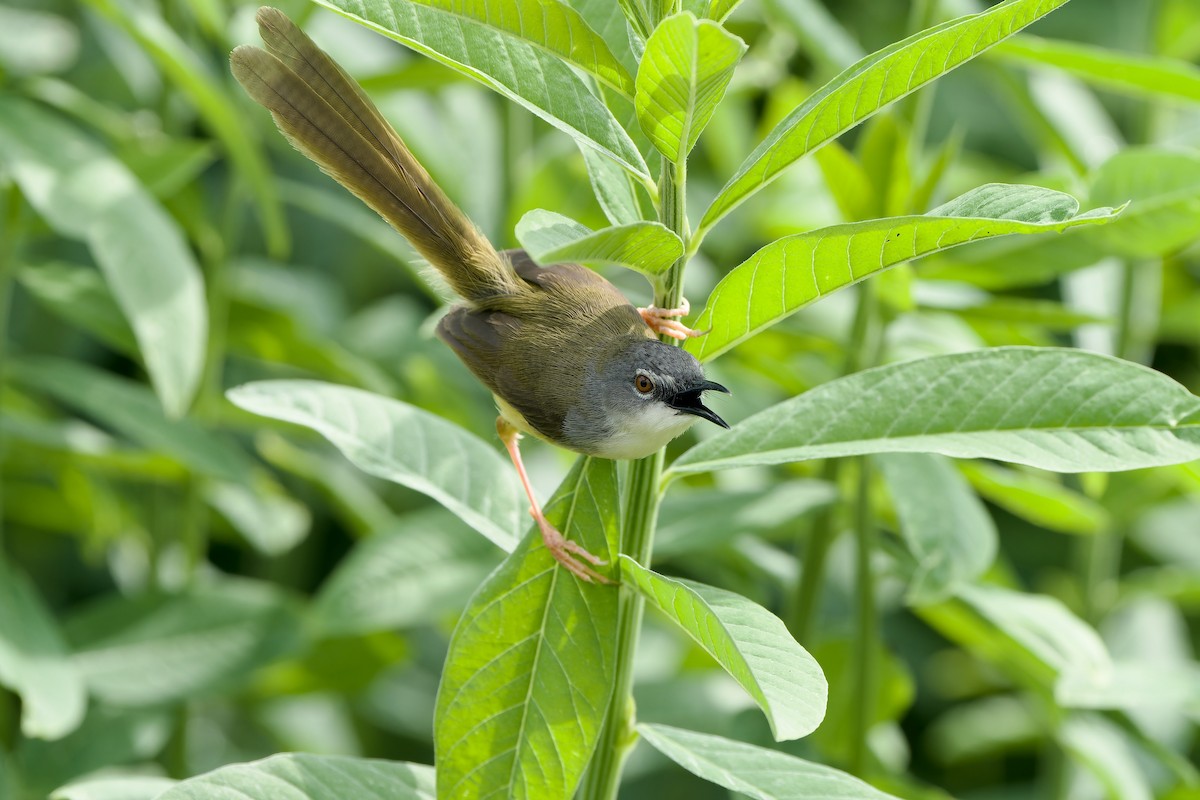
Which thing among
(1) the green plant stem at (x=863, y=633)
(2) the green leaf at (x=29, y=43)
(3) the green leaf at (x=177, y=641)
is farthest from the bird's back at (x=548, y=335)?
(2) the green leaf at (x=29, y=43)

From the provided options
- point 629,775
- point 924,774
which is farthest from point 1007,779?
point 629,775

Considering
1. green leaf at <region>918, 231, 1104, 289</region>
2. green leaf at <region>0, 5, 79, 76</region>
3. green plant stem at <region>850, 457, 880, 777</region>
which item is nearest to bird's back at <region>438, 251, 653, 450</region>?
green plant stem at <region>850, 457, 880, 777</region>

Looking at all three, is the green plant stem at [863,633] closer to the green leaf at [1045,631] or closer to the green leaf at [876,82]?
the green leaf at [1045,631]

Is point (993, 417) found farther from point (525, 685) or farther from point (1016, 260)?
point (1016, 260)

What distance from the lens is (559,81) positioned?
1.15 metres

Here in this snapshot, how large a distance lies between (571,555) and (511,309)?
0.39m

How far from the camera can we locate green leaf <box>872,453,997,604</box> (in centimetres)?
175

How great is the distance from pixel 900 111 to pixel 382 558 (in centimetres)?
114

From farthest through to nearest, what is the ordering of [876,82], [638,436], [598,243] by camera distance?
[638,436] < [876,82] < [598,243]

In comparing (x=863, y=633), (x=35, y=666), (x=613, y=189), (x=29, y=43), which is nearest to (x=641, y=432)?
(x=613, y=189)

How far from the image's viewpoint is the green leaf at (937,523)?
175cm

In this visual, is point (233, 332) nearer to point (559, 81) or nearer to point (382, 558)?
point (382, 558)

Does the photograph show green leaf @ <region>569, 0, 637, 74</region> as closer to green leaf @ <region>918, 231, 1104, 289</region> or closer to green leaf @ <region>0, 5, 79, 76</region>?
green leaf @ <region>918, 231, 1104, 289</region>

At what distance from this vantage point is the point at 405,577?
214 cm
